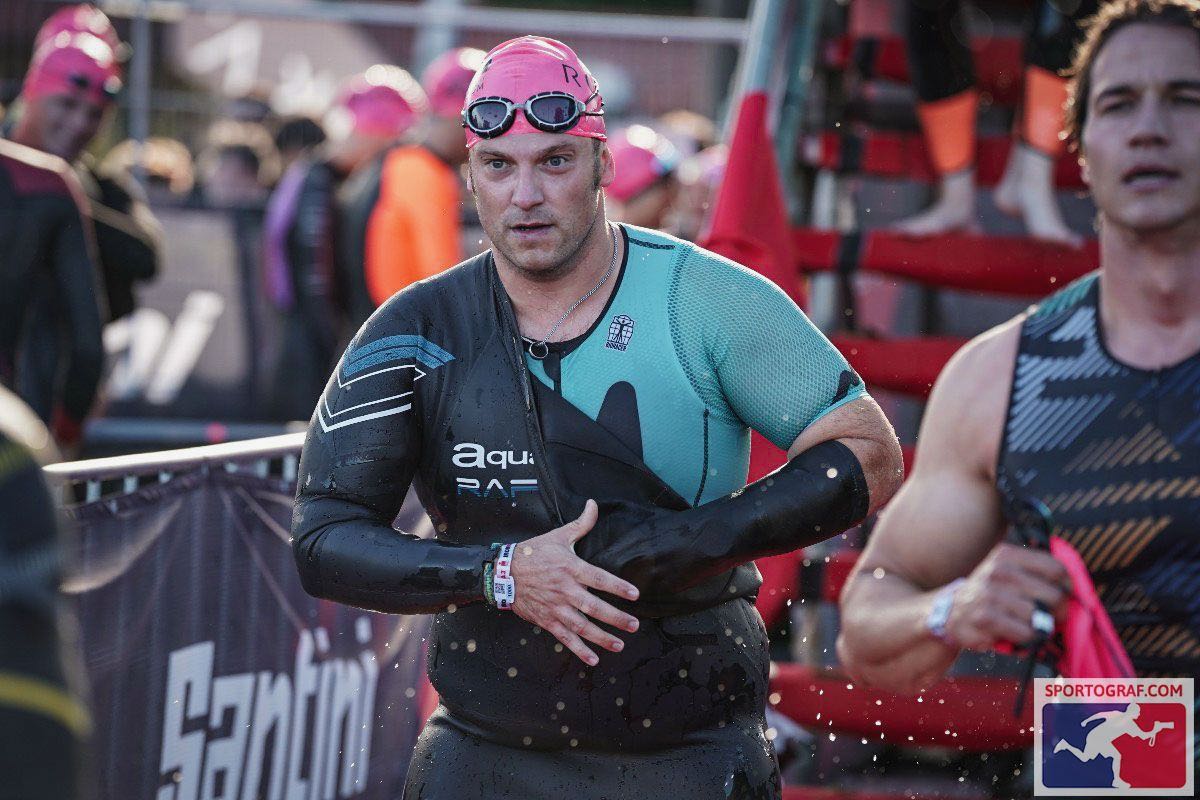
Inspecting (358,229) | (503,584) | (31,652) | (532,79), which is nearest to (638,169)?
(358,229)

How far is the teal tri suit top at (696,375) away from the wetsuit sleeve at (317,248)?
20.2 ft

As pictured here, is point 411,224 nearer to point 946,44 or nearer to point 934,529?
point 946,44

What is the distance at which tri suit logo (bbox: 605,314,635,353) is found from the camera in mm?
3445

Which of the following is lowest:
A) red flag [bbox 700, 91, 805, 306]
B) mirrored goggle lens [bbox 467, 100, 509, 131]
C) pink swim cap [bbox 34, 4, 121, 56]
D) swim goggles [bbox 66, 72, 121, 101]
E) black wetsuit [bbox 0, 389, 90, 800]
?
black wetsuit [bbox 0, 389, 90, 800]

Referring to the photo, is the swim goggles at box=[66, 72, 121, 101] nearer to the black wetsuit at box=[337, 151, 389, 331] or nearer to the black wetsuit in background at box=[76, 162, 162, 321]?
the black wetsuit in background at box=[76, 162, 162, 321]

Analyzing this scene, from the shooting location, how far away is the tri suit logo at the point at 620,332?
136 inches

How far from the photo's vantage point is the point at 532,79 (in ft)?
11.8

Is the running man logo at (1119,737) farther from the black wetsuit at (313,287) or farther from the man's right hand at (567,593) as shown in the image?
the black wetsuit at (313,287)

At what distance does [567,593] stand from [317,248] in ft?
22.0

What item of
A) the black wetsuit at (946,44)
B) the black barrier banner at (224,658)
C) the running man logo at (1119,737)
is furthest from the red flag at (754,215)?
the running man logo at (1119,737)

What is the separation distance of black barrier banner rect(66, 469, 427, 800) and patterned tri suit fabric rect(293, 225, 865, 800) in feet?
3.66

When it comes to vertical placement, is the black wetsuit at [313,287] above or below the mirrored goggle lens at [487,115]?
below

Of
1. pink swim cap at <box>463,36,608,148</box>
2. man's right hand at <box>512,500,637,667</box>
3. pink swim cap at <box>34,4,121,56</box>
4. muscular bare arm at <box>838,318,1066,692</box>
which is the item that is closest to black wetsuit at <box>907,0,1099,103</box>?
muscular bare arm at <box>838,318,1066,692</box>

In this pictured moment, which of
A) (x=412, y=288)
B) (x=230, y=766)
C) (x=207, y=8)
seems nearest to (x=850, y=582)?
(x=412, y=288)
